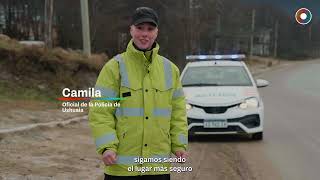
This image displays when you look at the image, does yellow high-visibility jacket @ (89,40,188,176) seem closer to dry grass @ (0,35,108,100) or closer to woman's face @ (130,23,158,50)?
woman's face @ (130,23,158,50)

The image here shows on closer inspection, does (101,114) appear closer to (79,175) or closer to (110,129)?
(110,129)

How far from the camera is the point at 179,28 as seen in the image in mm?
47375

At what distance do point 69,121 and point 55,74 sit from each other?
8666mm

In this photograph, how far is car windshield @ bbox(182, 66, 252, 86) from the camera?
1279 cm

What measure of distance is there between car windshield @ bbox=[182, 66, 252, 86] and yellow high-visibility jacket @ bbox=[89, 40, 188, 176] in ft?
28.1

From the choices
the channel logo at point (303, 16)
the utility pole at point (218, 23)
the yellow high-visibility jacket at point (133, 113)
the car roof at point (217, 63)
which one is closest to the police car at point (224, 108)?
the car roof at point (217, 63)

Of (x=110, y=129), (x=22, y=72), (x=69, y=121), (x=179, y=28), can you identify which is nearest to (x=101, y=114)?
(x=110, y=129)

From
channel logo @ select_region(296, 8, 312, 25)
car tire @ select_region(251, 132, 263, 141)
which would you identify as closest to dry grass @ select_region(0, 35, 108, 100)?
car tire @ select_region(251, 132, 263, 141)

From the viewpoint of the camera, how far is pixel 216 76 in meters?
13.0

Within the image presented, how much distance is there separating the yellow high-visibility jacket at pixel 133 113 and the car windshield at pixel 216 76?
28.1 ft

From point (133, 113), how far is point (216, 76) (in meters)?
8.99

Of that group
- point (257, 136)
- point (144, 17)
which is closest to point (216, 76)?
point (257, 136)

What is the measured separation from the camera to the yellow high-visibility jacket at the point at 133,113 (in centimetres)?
414

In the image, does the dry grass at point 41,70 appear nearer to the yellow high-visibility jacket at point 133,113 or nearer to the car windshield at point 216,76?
the car windshield at point 216,76
